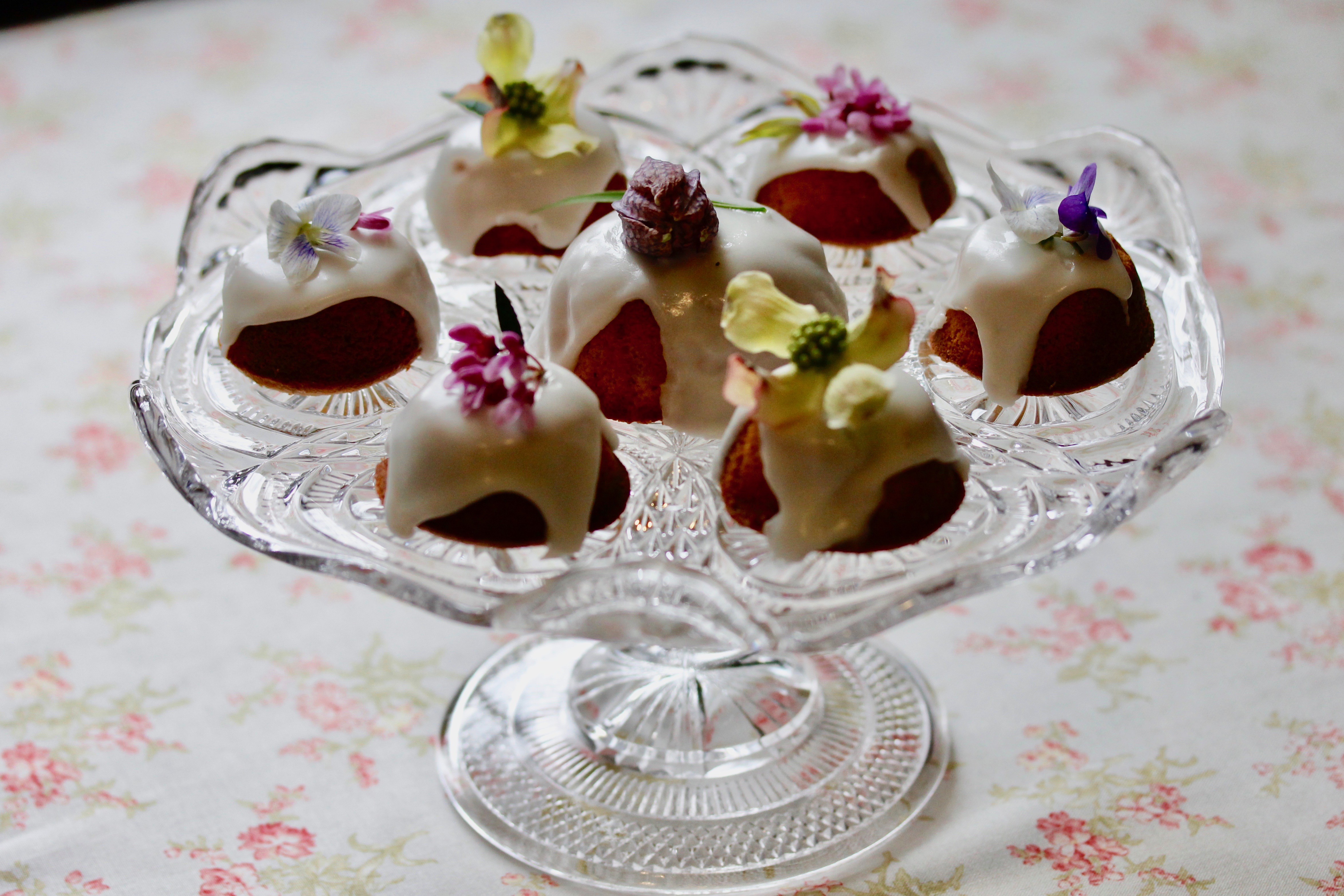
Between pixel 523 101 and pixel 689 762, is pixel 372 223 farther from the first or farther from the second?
pixel 689 762

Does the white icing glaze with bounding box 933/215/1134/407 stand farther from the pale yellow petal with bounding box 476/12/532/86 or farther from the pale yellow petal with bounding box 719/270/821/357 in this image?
the pale yellow petal with bounding box 476/12/532/86

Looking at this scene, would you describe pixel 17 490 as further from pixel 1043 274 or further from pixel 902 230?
pixel 1043 274

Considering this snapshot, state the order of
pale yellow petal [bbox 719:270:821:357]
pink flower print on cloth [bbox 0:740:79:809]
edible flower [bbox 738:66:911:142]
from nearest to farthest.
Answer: pale yellow petal [bbox 719:270:821:357] → pink flower print on cloth [bbox 0:740:79:809] → edible flower [bbox 738:66:911:142]

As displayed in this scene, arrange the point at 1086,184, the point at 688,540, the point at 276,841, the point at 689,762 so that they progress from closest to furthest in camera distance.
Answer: the point at 688,540, the point at 1086,184, the point at 276,841, the point at 689,762

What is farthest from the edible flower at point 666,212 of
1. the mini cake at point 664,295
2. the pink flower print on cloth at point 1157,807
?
the pink flower print on cloth at point 1157,807

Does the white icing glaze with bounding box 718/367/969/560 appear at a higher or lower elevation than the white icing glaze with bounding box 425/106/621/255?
lower

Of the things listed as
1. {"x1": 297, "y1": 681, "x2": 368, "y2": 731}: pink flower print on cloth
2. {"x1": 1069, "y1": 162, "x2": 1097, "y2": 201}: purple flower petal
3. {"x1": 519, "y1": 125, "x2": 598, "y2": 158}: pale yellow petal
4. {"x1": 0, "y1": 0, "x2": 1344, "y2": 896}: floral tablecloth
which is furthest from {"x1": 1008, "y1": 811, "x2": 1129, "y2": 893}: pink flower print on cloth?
{"x1": 519, "y1": 125, "x2": 598, "y2": 158}: pale yellow petal

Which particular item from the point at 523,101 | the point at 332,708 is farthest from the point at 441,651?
the point at 523,101
